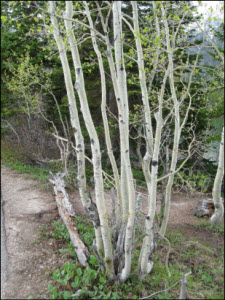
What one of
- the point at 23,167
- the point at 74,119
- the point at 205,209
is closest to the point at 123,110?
the point at 74,119

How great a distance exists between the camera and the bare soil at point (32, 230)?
3.55 metres

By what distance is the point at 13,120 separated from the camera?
11031 millimetres

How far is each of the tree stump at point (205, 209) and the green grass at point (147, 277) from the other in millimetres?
1824

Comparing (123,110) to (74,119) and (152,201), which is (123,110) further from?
(152,201)

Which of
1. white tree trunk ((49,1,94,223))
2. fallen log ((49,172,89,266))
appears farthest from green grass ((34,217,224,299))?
white tree trunk ((49,1,94,223))

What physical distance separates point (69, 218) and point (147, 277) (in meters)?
2.26

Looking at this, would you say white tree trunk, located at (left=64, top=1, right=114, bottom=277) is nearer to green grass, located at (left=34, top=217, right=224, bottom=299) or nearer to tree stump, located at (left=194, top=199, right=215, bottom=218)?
green grass, located at (left=34, top=217, right=224, bottom=299)

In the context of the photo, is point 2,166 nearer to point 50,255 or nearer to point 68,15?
point 50,255

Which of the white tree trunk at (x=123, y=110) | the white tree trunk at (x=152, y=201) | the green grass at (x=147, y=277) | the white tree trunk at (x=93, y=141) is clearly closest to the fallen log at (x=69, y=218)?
the green grass at (x=147, y=277)

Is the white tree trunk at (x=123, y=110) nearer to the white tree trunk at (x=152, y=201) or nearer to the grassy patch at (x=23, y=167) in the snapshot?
the white tree trunk at (x=152, y=201)

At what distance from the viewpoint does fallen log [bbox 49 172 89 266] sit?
413cm

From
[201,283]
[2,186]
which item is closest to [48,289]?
[201,283]

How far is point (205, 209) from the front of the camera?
744 cm

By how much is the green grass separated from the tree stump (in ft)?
5.99
